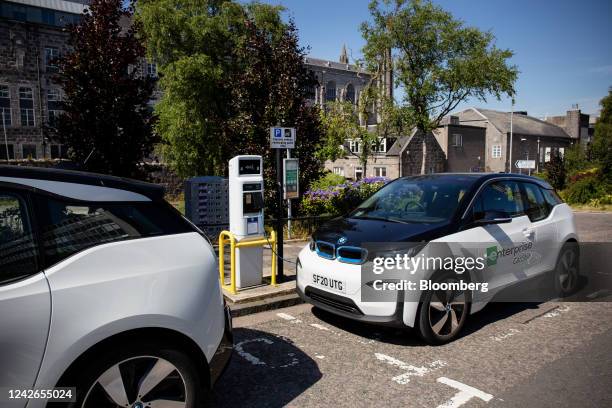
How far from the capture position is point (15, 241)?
2.38 metres

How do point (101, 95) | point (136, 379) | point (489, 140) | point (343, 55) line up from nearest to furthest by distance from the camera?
point (136, 379), point (101, 95), point (489, 140), point (343, 55)

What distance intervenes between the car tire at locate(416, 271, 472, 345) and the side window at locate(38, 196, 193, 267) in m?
2.56

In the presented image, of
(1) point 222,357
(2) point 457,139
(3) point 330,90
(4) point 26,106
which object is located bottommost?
(1) point 222,357

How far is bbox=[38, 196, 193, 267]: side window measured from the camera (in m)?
2.44

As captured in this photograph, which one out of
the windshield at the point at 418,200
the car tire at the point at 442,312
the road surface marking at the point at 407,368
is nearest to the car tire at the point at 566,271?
the windshield at the point at 418,200

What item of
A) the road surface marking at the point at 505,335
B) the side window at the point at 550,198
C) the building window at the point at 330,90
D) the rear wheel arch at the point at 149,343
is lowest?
the road surface marking at the point at 505,335

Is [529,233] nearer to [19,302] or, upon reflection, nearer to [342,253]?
[342,253]

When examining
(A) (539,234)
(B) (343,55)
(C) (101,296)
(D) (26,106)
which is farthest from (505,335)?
(B) (343,55)

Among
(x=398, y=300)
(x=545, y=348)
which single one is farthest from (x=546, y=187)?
(x=398, y=300)

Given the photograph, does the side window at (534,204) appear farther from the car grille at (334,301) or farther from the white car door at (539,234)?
the car grille at (334,301)

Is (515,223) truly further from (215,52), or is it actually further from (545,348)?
(215,52)

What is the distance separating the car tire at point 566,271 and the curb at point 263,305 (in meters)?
3.57

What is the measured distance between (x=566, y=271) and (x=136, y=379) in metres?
5.93

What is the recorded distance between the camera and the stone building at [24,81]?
38781 millimetres
